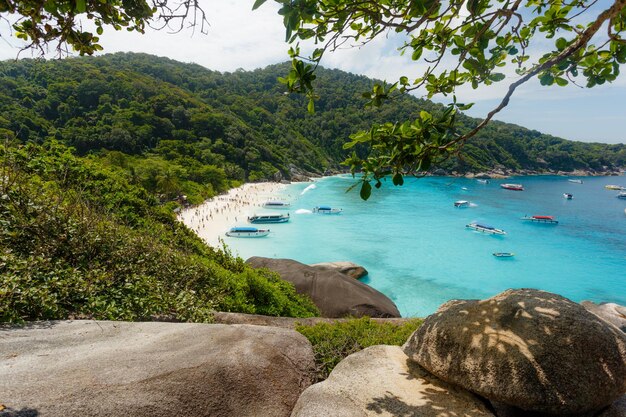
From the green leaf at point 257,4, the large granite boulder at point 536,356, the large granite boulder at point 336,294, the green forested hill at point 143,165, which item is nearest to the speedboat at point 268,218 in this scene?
the green forested hill at point 143,165

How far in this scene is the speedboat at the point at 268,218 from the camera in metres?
40.7

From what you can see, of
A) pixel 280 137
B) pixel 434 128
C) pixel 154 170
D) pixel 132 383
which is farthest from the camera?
pixel 280 137

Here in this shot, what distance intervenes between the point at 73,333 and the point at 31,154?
8.69 m

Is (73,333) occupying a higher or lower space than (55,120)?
lower

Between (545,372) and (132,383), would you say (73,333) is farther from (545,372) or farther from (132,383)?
(545,372)

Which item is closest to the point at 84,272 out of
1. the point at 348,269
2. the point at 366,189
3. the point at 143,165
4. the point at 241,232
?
the point at 366,189

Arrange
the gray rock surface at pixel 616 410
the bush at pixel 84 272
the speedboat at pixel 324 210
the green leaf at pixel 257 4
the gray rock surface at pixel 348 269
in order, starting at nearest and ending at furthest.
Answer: the green leaf at pixel 257 4 < the gray rock surface at pixel 616 410 < the bush at pixel 84 272 < the gray rock surface at pixel 348 269 < the speedboat at pixel 324 210

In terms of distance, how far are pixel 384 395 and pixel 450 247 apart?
36.1 meters

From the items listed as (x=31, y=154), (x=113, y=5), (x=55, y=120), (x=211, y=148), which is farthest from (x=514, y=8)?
(x=55, y=120)

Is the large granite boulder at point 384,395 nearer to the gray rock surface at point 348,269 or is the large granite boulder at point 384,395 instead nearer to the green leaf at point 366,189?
the green leaf at point 366,189

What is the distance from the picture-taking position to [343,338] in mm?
5766

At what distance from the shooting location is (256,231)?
35.0 metres

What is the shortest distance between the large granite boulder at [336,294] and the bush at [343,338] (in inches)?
302

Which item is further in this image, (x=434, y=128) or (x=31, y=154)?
(x=31, y=154)
